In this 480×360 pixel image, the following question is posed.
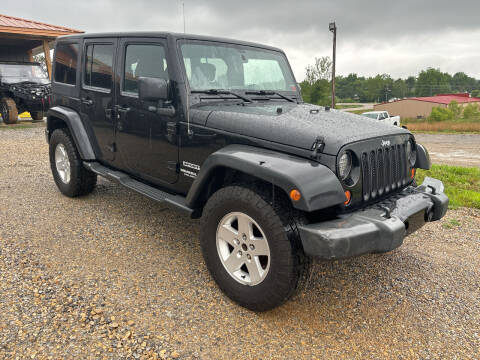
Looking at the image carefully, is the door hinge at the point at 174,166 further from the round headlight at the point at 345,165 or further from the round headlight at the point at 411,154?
the round headlight at the point at 411,154

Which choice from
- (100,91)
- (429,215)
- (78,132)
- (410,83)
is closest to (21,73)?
(78,132)

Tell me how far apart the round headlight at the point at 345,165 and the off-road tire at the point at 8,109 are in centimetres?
1382

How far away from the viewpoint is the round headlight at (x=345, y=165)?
2.42m

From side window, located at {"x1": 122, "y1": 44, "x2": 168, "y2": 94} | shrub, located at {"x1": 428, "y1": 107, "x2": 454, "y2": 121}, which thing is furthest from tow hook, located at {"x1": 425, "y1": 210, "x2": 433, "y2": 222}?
shrub, located at {"x1": 428, "y1": 107, "x2": 454, "y2": 121}

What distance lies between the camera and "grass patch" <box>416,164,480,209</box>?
5.24 metres

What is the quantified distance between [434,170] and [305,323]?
6137 mm

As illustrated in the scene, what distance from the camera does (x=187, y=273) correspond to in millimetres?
3072

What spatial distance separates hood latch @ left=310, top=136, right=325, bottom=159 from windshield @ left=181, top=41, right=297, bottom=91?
1256 millimetres

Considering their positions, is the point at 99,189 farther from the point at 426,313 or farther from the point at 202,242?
the point at 426,313

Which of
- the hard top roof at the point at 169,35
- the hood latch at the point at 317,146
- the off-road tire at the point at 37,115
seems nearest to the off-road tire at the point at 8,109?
the off-road tire at the point at 37,115

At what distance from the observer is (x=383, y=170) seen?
2707 mm

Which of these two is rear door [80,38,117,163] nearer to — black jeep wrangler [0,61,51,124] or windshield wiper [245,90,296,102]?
windshield wiper [245,90,296,102]

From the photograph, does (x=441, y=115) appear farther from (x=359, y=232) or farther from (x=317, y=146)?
(x=359, y=232)

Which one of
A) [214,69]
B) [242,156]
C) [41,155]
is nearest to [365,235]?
[242,156]
